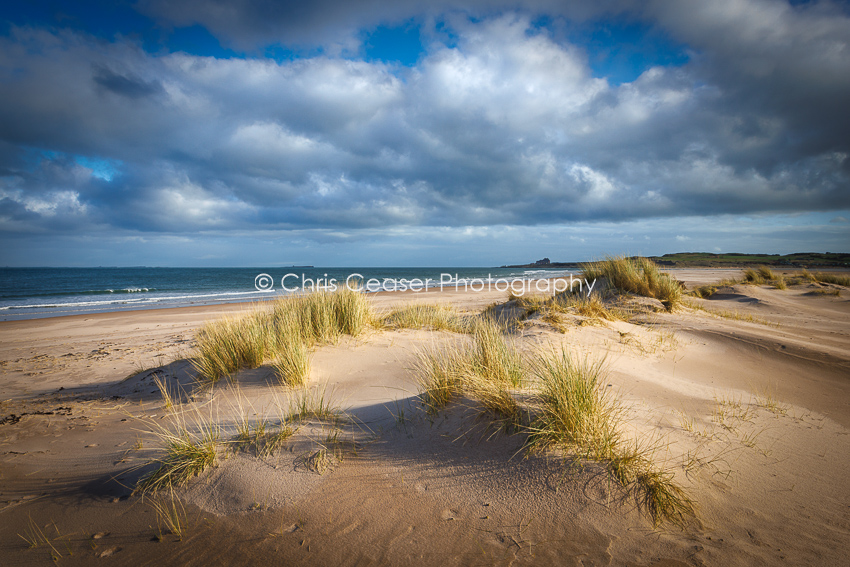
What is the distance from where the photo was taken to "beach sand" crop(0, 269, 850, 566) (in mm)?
2195

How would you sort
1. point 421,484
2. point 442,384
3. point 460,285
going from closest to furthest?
1. point 421,484
2. point 442,384
3. point 460,285

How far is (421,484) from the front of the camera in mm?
2740

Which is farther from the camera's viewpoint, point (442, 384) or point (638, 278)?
point (638, 278)

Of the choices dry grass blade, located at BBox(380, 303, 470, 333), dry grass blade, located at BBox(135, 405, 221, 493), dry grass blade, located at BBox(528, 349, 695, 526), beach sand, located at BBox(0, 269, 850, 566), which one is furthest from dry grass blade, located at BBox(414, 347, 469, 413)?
dry grass blade, located at BBox(380, 303, 470, 333)

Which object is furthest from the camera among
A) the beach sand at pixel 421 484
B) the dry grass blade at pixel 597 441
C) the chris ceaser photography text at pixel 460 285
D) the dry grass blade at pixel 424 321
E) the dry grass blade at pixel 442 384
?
the chris ceaser photography text at pixel 460 285

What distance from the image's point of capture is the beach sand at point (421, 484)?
7.20 feet

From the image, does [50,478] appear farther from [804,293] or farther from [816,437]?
[804,293]

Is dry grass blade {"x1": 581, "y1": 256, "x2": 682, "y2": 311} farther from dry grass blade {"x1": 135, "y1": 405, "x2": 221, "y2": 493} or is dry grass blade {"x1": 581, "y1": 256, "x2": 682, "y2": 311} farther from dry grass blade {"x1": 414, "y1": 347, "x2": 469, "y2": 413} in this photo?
dry grass blade {"x1": 135, "y1": 405, "x2": 221, "y2": 493}

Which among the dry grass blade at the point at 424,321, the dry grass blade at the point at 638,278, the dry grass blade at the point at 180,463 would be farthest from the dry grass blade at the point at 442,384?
the dry grass blade at the point at 638,278

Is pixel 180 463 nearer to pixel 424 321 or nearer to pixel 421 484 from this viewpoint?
pixel 421 484

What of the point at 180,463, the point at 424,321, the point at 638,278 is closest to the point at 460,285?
the point at 638,278

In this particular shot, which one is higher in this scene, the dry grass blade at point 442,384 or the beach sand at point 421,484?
the dry grass blade at point 442,384

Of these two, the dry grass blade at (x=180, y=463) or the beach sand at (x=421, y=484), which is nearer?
the beach sand at (x=421, y=484)

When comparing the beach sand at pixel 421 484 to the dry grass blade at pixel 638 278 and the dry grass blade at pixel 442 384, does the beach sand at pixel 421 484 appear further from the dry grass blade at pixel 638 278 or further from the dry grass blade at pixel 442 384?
the dry grass blade at pixel 638 278
